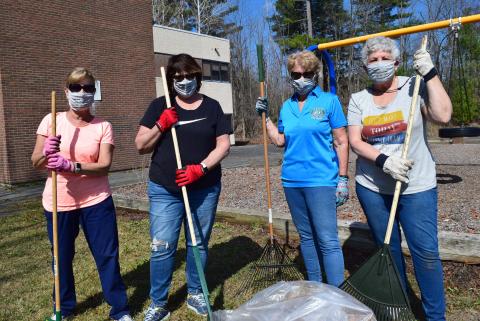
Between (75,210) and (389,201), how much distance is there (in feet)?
7.44

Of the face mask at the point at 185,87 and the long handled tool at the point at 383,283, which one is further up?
the face mask at the point at 185,87

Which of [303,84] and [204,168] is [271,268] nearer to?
[204,168]

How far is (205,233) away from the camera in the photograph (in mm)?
3379

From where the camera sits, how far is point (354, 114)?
2910mm

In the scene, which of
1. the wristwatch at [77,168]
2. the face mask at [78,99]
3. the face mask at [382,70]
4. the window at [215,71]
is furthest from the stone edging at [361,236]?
the window at [215,71]

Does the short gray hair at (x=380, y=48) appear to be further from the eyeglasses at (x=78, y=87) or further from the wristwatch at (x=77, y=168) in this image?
the wristwatch at (x=77, y=168)

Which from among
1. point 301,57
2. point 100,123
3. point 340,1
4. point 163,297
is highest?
point 340,1

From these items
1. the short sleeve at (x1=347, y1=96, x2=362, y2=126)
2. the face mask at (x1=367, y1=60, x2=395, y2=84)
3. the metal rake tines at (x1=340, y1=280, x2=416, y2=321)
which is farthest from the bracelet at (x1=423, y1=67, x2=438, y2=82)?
the metal rake tines at (x1=340, y1=280, x2=416, y2=321)

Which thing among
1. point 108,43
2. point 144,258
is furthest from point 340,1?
point 144,258

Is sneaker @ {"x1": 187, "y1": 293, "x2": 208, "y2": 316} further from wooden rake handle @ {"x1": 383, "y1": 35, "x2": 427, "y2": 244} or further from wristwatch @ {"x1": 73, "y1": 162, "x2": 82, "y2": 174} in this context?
wooden rake handle @ {"x1": 383, "y1": 35, "x2": 427, "y2": 244}

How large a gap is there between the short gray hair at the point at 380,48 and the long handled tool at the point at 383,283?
24 cm

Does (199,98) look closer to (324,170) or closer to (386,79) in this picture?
(324,170)

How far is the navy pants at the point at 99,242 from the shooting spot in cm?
318

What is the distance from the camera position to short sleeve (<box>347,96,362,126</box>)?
9.48ft
